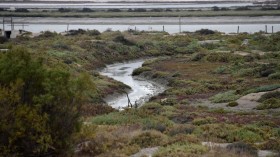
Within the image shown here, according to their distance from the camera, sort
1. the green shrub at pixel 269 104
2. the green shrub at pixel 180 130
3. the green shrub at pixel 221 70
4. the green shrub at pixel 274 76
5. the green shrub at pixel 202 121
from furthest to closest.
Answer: the green shrub at pixel 221 70 → the green shrub at pixel 274 76 → the green shrub at pixel 269 104 → the green shrub at pixel 202 121 → the green shrub at pixel 180 130

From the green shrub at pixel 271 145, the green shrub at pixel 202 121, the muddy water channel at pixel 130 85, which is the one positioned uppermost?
the green shrub at pixel 271 145

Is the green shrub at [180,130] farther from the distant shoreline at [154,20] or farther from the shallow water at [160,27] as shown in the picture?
the distant shoreline at [154,20]

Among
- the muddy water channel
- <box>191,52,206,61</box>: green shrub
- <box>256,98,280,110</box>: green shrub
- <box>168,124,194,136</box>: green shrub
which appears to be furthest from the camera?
<box>191,52,206,61</box>: green shrub

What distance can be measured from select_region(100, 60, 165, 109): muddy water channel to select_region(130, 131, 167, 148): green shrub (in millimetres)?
16820

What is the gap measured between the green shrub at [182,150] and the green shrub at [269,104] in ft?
50.5

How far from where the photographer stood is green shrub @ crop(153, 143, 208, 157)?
14.2 metres

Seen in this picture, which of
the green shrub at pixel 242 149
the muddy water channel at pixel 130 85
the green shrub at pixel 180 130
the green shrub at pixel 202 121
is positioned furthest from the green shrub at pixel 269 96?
the green shrub at pixel 242 149

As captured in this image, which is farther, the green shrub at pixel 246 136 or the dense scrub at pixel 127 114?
the green shrub at pixel 246 136

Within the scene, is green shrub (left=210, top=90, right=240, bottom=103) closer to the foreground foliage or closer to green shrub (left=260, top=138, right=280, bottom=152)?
green shrub (left=260, top=138, right=280, bottom=152)

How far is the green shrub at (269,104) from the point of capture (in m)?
29.4

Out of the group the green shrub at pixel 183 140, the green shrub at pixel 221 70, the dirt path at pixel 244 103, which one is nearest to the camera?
the green shrub at pixel 183 140

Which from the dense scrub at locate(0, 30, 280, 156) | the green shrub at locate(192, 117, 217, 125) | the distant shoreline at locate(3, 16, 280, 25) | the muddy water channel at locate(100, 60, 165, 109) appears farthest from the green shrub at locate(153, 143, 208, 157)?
the distant shoreline at locate(3, 16, 280, 25)

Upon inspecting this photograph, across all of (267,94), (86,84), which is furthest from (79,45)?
(86,84)

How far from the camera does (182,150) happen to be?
48.0 ft
